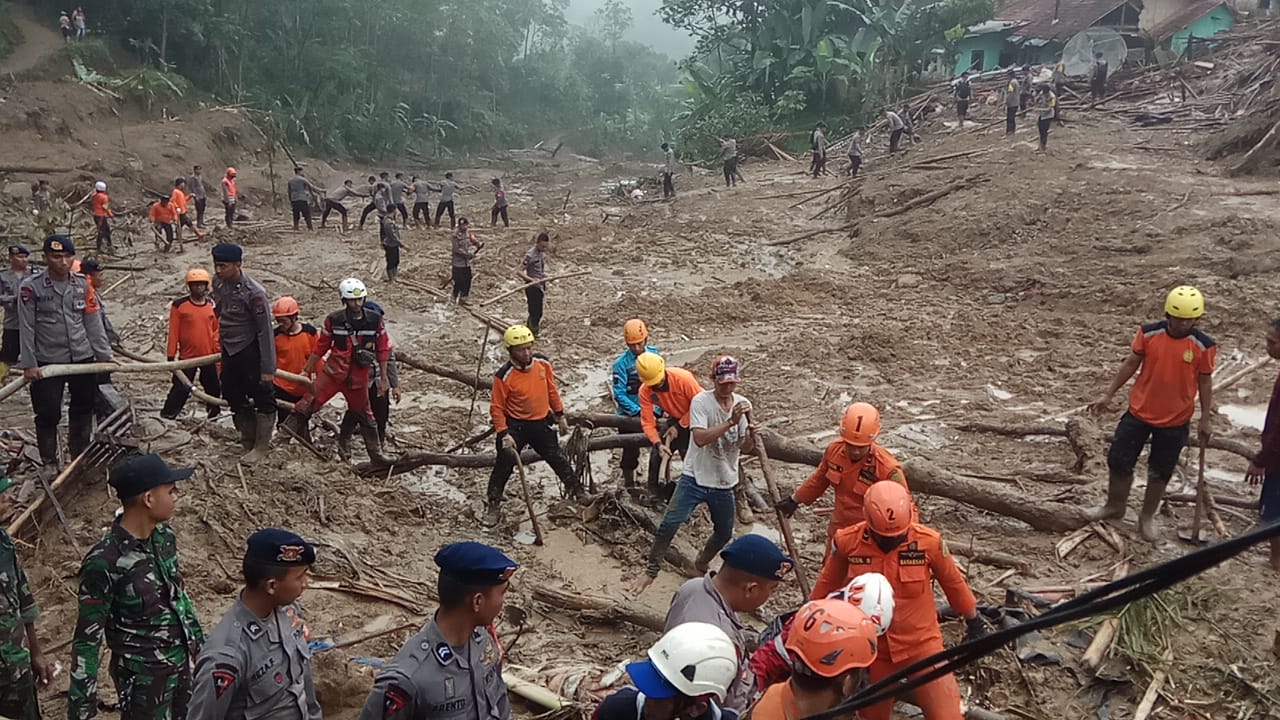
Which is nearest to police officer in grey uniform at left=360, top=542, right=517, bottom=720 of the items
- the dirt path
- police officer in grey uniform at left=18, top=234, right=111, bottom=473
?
police officer in grey uniform at left=18, top=234, right=111, bottom=473

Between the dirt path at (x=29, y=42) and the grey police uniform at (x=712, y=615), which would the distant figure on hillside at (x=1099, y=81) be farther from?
the dirt path at (x=29, y=42)

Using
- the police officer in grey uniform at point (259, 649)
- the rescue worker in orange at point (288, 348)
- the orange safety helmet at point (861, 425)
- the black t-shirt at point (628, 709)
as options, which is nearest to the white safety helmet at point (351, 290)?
the rescue worker in orange at point (288, 348)

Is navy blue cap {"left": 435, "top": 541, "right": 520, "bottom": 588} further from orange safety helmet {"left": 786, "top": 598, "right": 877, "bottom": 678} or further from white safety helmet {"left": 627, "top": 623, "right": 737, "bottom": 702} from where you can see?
orange safety helmet {"left": 786, "top": 598, "right": 877, "bottom": 678}

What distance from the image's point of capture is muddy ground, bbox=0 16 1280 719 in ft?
16.1

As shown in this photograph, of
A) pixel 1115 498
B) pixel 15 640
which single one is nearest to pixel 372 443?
pixel 15 640

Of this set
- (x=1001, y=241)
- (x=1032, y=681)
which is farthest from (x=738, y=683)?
(x=1001, y=241)

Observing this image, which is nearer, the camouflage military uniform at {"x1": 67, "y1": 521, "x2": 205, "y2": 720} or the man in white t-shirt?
the camouflage military uniform at {"x1": 67, "y1": 521, "x2": 205, "y2": 720}

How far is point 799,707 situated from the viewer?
262 cm

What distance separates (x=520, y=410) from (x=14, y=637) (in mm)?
3872

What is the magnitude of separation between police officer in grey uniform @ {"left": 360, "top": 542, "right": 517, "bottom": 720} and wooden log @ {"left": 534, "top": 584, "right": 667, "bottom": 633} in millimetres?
2563

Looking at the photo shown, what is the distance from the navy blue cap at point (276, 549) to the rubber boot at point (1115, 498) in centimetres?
551

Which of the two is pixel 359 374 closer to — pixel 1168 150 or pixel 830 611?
pixel 830 611

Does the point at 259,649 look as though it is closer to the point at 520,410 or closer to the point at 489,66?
the point at 520,410

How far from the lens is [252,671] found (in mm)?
2764
